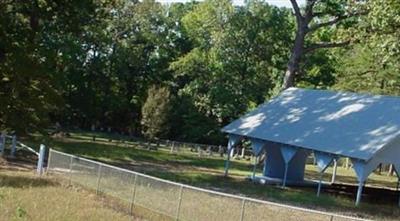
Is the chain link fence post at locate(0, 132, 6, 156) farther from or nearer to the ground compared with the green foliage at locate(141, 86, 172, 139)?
nearer to the ground

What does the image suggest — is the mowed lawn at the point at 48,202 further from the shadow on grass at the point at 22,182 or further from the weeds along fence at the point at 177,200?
the weeds along fence at the point at 177,200

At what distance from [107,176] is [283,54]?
53.3 meters

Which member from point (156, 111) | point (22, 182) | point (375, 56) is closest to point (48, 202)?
point (22, 182)

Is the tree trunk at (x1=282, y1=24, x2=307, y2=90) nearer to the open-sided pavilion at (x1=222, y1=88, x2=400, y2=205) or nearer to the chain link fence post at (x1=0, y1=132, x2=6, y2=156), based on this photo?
the open-sided pavilion at (x1=222, y1=88, x2=400, y2=205)

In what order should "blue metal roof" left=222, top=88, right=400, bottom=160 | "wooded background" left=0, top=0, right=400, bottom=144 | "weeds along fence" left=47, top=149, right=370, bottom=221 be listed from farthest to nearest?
1. "wooded background" left=0, top=0, right=400, bottom=144
2. "blue metal roof" left=222, top=88, right=400, bottom=160
3. "weeds along fence" left=47, top=149, right=370, bottom=221

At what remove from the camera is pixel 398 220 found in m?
22.6

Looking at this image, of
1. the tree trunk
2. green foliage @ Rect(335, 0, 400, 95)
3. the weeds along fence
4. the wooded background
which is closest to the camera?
the weeds along fence

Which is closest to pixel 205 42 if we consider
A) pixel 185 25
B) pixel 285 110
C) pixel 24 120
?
pixel 185 25

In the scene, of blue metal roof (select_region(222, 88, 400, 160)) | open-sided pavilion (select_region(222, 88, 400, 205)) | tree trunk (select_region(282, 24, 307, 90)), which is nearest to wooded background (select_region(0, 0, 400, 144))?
tree trunk (select_region(282, 24, 307, 90))

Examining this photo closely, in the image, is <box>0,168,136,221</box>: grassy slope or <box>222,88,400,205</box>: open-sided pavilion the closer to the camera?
<box>0,168,136,221</box>: grassy slope

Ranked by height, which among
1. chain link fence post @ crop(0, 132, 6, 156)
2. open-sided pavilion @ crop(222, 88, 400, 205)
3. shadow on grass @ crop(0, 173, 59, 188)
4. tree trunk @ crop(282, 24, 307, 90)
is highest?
tree trunk @ crop(282, 24, 307, 90)

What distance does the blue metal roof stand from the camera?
2769cm

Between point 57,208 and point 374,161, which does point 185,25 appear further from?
point 57,208

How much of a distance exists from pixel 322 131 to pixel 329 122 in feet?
3.20
